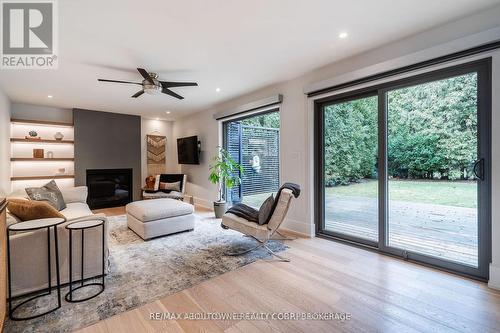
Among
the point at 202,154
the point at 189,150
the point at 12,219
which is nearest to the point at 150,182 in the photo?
the point at 189,150

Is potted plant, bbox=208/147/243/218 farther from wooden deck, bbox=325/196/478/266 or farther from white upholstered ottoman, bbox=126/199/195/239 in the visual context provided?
wooden deck, bbox=325/196/478/266

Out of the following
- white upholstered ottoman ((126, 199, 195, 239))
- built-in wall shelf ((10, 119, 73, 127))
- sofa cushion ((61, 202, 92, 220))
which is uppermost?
built-in wall shelf ((10, 119, 73, 127))

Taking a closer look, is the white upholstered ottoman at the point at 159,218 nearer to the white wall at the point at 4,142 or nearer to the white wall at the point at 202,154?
the white wall at the point at 202,154

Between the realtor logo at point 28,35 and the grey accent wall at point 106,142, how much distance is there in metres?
2.76

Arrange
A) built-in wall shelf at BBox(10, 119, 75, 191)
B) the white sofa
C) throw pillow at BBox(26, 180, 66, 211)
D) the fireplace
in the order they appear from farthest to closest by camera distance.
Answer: the fireplace
built-in wall shelf at BBox(10, 119, 75, 191)
throw pillow at BBox(26, 180, 66, 211)
the white sofa

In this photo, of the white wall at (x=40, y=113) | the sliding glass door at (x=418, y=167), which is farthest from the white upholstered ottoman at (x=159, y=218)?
the white wall at (x=40, y=113)

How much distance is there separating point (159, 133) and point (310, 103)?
16.9 ft

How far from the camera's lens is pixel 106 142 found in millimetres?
6148

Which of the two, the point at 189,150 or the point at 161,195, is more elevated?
the point at 189,150

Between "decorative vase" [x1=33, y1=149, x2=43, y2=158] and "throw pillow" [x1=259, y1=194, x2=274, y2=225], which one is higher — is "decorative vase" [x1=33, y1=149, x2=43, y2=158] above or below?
above

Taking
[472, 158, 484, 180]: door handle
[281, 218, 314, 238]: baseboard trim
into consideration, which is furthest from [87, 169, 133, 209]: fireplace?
[472, 158, 484, 180]: door handle

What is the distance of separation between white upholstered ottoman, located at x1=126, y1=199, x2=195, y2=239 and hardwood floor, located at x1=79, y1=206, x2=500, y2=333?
1608 mm

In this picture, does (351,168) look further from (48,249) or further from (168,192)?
(168,192)

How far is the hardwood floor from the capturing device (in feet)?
5.70
